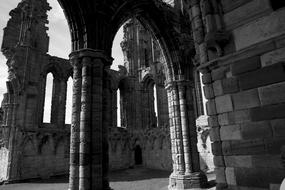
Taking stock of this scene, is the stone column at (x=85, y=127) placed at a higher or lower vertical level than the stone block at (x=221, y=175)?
higher

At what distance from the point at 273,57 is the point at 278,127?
0.99 m

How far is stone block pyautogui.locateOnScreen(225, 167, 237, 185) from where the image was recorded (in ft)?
10.7

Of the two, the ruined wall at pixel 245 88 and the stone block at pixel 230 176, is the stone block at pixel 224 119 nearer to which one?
the ruined wall at pixel 245 88

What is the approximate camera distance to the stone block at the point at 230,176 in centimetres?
325

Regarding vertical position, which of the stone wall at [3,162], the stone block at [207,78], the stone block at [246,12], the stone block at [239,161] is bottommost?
the stone wall at [3,162]

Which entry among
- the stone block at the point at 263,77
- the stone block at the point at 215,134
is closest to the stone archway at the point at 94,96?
the stone block at the point at 215,134

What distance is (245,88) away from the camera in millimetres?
3236

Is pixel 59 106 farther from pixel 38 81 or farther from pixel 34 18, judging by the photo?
pixel 34 18

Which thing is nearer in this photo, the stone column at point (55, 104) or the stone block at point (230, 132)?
the stone block at point (230, 132)

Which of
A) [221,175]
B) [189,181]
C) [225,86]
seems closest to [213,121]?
[225,86]

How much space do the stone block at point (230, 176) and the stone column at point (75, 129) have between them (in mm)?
3492

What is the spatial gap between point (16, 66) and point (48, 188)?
309 inches

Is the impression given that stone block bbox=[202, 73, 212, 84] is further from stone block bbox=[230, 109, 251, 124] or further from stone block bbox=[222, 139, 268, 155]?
stone block bbox=[222, 139, 268, 155]

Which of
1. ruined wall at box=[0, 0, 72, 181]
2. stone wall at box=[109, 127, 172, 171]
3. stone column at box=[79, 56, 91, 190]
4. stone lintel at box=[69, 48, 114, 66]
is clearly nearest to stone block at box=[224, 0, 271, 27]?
stone lintel at box=[69, 48, 114, 66]
